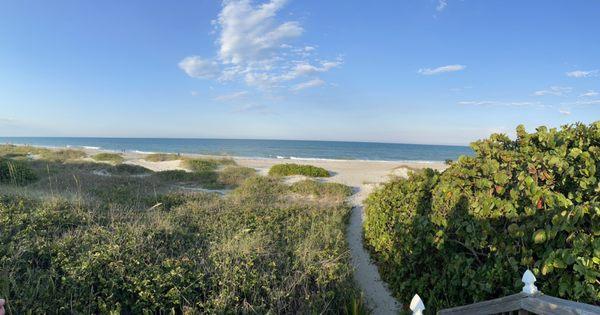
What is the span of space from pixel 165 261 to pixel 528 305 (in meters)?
4.16

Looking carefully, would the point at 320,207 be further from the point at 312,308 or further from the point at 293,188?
the point at 312,308

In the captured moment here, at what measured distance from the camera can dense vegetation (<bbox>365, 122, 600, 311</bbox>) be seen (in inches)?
122

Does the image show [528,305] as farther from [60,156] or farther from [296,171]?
[60,156]

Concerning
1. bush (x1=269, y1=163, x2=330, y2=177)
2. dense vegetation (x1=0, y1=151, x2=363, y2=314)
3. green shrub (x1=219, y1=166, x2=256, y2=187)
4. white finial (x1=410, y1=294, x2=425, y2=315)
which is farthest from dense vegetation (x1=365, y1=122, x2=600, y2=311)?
bush (x1=269, y1=163, x2=330, y2=177)

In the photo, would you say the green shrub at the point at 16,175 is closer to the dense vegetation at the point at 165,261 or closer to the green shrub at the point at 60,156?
the dense vegetation at the point at 165,261

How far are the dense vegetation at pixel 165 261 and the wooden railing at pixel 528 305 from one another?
6.99ft

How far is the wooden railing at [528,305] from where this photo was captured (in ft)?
6.16

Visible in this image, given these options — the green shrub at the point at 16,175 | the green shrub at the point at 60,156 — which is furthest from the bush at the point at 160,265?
the green shrub at the point at 60,156

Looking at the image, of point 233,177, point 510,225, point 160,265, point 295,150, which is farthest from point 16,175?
point 295,150

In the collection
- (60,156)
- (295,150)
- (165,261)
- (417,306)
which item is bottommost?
(295,150)

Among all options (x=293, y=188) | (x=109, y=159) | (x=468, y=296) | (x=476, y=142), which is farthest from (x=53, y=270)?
(x=109, y=159)

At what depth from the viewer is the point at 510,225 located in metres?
3.54

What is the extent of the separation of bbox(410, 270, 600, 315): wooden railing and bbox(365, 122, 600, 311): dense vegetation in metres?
0.84

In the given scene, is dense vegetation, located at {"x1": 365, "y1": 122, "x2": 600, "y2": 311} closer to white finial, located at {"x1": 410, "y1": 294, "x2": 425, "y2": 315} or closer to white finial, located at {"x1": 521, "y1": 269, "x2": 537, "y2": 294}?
white finial, located at {"x1": 521, "y1": 269, "x2": 537, "y2": 294}
